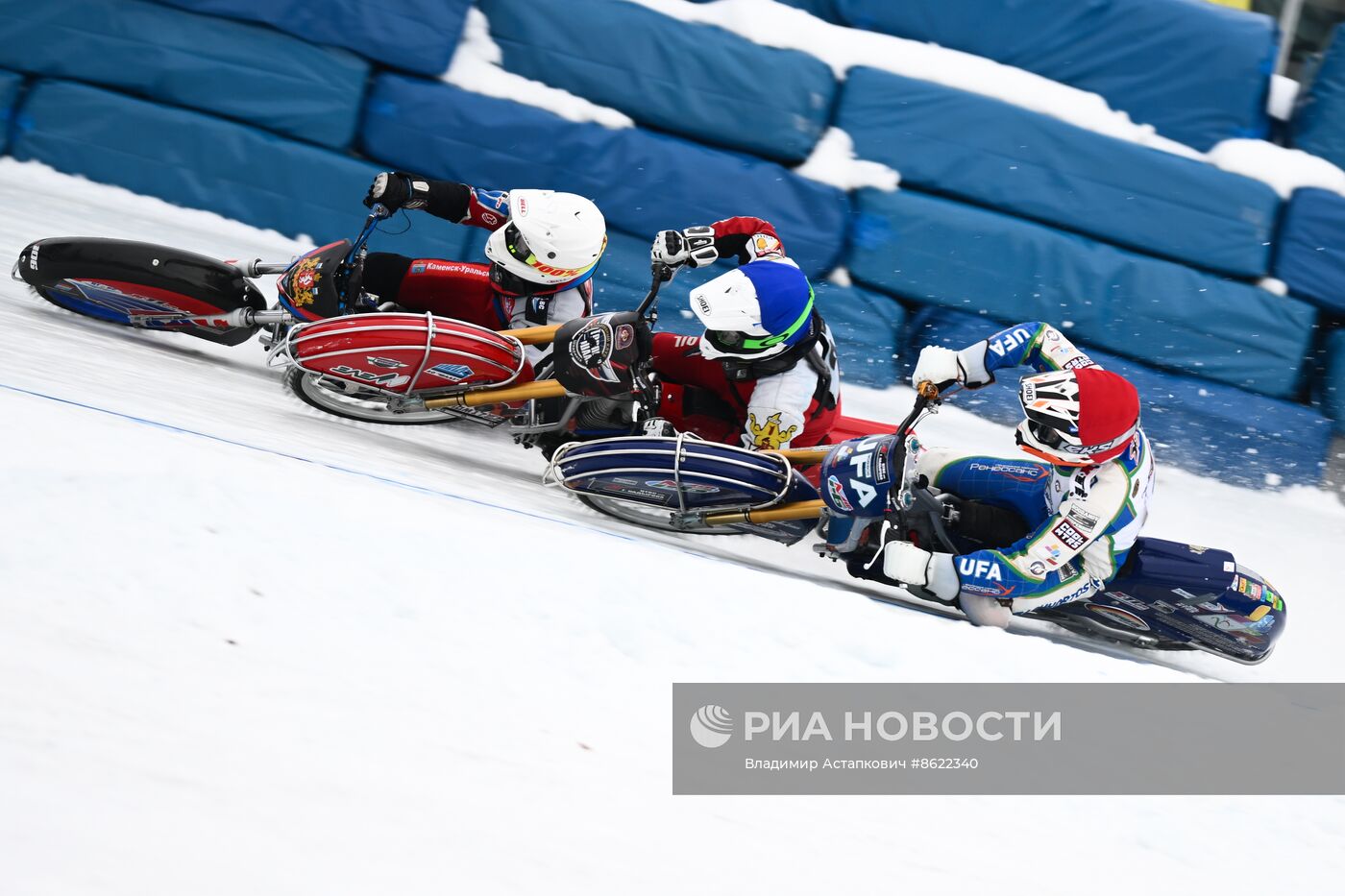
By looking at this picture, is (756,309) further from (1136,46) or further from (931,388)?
(1136,46)

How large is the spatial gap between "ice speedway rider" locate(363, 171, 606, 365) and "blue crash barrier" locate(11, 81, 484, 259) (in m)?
1.78

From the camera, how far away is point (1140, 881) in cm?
259

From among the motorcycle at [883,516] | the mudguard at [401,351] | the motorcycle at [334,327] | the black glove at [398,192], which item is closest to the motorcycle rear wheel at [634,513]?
the motorcycle at [883,516]

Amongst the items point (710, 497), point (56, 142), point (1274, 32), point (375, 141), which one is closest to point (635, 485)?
point (710, 497)

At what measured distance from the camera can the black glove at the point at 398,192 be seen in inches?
176

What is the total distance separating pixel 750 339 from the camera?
4.15 m

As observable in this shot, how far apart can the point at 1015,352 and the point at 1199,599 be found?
1138 mm

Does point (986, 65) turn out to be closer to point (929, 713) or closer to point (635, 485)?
point (635, 485)

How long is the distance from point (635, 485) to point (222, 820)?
2.39 m

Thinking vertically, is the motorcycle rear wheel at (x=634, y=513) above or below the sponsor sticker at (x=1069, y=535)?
below

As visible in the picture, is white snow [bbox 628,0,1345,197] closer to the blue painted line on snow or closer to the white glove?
the white glove

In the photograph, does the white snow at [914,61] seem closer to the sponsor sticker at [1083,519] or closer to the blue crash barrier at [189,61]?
the blue crash barrier at [189,61]

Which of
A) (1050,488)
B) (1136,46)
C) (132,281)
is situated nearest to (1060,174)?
(1136,46)

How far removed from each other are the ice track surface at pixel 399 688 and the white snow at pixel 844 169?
347 cm
